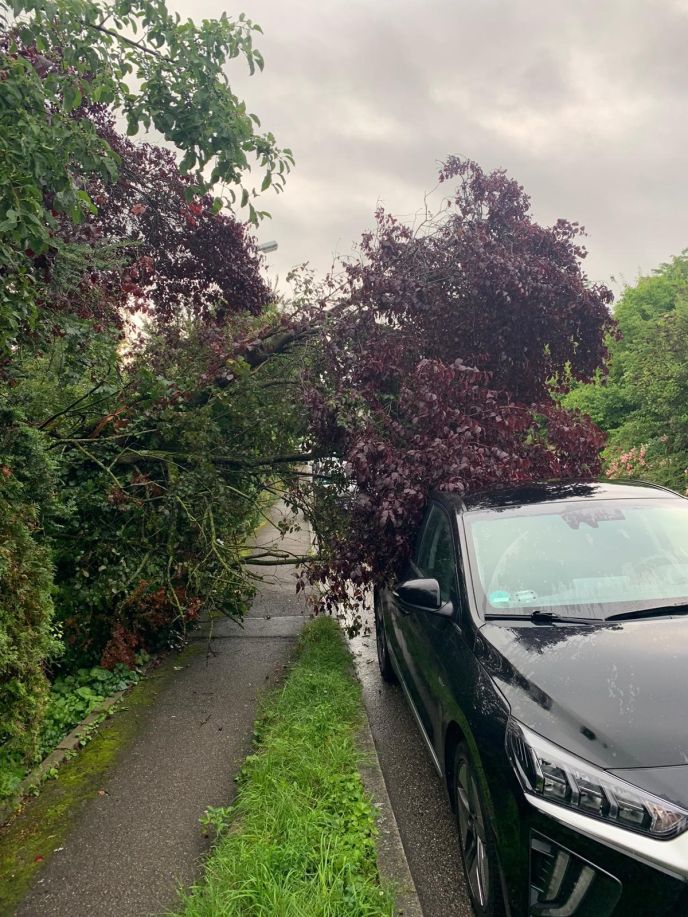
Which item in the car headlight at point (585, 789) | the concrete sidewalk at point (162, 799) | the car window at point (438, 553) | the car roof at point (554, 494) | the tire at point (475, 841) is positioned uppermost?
the car roof at point (554, 494)

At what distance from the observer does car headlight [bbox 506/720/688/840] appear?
175 centimetres

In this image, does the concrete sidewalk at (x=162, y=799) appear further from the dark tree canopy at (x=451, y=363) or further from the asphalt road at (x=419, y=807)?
the dark tree canopy at (x=451, y=363)

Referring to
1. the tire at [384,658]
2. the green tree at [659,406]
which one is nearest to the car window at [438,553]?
the tire at [384,658]

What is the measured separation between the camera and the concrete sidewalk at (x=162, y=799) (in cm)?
289

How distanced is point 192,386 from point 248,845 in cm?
446

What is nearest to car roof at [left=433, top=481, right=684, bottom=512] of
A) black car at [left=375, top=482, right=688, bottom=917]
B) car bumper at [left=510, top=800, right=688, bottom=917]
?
black car at [left=375, top=482, right=688, bottom=917]

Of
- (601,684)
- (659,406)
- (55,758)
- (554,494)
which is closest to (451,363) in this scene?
(554,494)

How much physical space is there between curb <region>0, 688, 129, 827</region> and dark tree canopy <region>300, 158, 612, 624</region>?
7.08ft

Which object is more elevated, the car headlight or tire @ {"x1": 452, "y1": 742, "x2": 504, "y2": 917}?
the car headlight

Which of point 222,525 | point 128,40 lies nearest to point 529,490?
point 222,525

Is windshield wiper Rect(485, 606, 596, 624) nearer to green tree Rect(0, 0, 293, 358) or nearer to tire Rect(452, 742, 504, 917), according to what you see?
tire Rect(452, 742, 504, 917)

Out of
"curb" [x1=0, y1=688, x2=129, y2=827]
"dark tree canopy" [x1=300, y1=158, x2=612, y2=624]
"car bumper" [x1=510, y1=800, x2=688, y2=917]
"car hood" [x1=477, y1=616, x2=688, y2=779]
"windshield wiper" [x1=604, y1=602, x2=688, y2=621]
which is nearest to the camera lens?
"car bumper" [x1=510, y1=800, x2=688, y2=917]

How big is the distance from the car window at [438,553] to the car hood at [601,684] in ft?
2.05

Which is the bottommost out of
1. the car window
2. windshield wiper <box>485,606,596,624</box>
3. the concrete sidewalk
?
the concrete sidewalk
